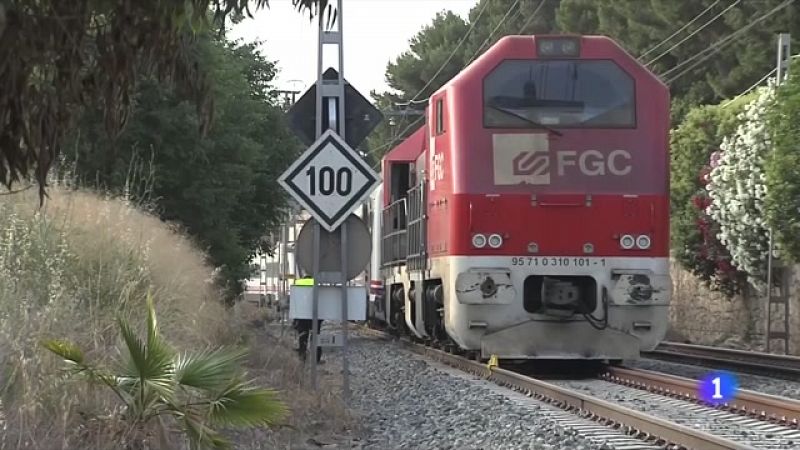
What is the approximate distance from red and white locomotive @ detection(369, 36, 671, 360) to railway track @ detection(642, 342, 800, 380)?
2.69m

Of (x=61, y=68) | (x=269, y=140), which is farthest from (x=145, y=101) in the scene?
(x=61, y=68)

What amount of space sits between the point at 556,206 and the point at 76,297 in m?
6.49

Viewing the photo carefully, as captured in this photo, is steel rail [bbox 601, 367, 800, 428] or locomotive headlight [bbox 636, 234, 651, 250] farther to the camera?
locomotive headlight [bbox 636, 234, 651, 250]

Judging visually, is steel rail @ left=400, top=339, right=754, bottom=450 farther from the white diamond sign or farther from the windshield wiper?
the windshield wiper

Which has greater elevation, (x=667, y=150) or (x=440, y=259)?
(x=667, y=150)

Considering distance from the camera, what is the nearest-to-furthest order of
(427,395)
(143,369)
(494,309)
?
1. (143,369)
2. (427,395)
3. (494,309)

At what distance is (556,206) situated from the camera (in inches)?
524

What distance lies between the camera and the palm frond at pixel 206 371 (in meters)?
6.53

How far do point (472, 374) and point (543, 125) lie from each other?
3.44 metres

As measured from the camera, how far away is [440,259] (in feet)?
46.6

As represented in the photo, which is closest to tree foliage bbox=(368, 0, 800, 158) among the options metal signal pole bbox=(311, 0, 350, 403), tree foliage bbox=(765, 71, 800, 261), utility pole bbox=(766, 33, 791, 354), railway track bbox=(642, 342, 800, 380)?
utility pole bbox=(766, 33, 791, 354)

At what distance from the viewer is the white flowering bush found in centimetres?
2202

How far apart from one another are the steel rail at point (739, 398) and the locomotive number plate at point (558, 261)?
142 centimetres

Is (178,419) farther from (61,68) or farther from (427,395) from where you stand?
(427,395)
